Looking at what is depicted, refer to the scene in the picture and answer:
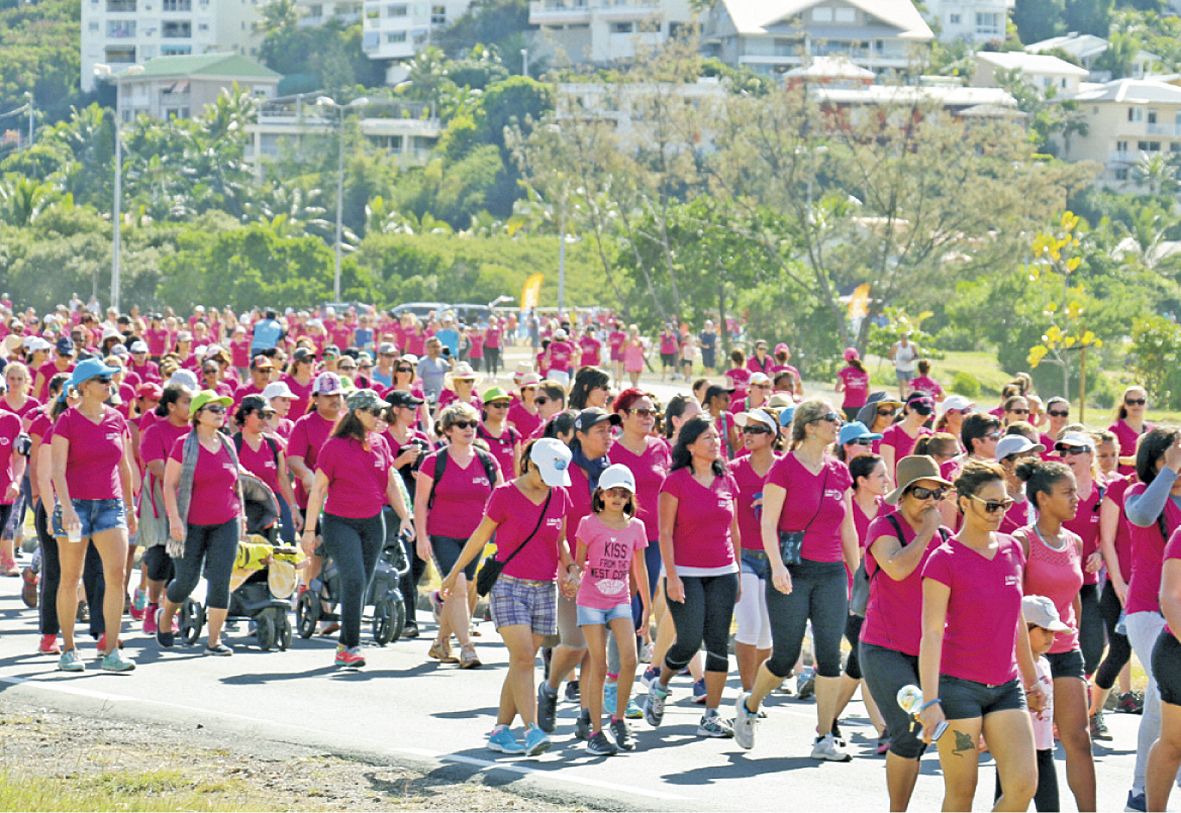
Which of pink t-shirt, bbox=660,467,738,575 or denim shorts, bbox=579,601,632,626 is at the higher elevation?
pink t-shirt, bbox=660,467,738,575

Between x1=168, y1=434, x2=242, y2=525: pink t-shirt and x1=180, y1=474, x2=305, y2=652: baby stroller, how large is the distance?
0.29 meters

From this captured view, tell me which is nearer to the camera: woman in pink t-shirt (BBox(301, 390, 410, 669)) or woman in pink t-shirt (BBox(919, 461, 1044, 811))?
woman in pink t-shirt (BBox(919, 461, 1044, 811))

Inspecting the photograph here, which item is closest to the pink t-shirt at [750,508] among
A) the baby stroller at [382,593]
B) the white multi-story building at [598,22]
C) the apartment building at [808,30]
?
the baby stroller at [382,593]

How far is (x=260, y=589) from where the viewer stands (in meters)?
14.2

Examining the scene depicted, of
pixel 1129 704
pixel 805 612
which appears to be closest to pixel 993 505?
pixel 805 612

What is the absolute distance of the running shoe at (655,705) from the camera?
11.6 metres

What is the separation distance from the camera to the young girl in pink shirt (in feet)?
35.2

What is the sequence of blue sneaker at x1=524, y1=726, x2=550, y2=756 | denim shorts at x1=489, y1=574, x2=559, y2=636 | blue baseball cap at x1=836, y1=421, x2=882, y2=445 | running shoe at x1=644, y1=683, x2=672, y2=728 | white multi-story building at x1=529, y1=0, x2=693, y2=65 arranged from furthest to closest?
white multi-story building at x1=529, y1=0, x2=693, y2=65 → blue baseball cap at x1=836, y1=421, x2=882, y2=445 → running shoe at x1=644, y1=683, x2=672, y2=728 → denim shorts at x1=489, y1=574, x2=559, y2=636 → blue sneaker at x1=524, y1=726, x2=550, y2=756

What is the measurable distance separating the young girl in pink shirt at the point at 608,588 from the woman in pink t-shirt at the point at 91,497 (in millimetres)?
3306

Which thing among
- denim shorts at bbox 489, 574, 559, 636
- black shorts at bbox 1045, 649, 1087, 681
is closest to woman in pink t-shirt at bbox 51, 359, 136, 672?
denim shorts at bbox 489, 574, 559, 636

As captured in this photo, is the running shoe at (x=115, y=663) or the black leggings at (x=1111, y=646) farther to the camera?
the running shoe at (x=115, y=663)

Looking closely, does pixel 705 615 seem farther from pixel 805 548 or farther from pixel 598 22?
pixel 598 22

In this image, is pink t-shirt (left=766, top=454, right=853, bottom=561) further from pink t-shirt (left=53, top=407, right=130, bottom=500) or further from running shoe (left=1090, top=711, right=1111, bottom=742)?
pink t-shirt (left=53, top=407, right=130, bottom=500)

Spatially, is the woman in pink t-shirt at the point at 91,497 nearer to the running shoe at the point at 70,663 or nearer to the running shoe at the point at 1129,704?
the running shoe at the point at 70,663
